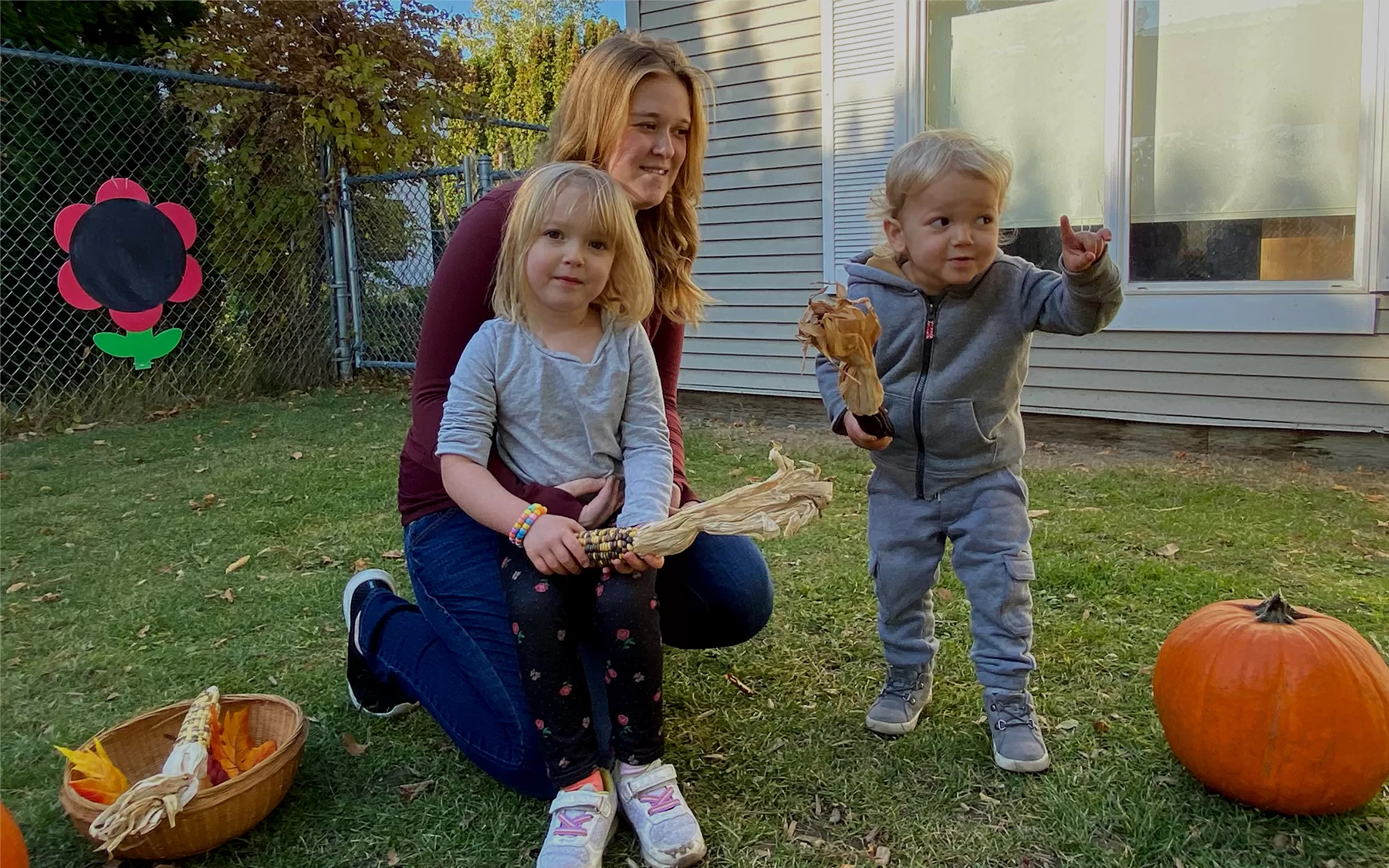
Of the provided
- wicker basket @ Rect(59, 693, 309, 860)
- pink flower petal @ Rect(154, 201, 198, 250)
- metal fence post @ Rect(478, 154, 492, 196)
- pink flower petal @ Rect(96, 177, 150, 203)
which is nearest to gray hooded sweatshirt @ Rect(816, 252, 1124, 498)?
wicker basket @ Rect(59, 693, 309, 860)

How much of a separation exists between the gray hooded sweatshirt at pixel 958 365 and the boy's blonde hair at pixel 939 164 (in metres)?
0.18

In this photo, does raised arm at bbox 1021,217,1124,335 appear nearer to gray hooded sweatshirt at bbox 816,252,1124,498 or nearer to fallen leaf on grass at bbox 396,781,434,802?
gray hooded sweatshirt at bbox 816,252,1124,498

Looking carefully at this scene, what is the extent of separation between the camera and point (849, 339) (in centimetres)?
179

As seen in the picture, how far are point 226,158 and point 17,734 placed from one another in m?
6.08

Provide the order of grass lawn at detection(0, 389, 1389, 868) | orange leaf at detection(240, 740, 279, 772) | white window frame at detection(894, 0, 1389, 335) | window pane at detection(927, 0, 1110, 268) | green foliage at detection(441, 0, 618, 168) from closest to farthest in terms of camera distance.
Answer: grass lawn at detection(0, 389, 1389, 868) < orange leaf at detection(240, 740, 279, 772) < white window frame at detection(894, 0, 1389, 335) < window pane at detection(927, 0, 1110, 268) < green foliage at detection(441, 0, 618, 168)

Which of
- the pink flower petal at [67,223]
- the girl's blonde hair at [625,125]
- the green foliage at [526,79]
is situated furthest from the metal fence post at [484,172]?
the green foliage at [526,79]

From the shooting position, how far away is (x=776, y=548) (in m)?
3.48

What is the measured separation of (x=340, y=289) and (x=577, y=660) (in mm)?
6824

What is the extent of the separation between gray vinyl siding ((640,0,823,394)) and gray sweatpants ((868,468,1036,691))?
162 inches

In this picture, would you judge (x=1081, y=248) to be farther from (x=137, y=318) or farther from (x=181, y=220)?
(x=137, y=318)

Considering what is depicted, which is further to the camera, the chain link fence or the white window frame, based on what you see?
the chain link fence

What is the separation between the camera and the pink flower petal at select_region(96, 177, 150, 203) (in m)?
4.86

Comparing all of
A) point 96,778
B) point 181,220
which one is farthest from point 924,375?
point 181,220

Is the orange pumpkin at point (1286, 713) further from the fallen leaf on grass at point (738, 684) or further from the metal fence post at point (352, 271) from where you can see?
the metal fence post at point (352, 271)
